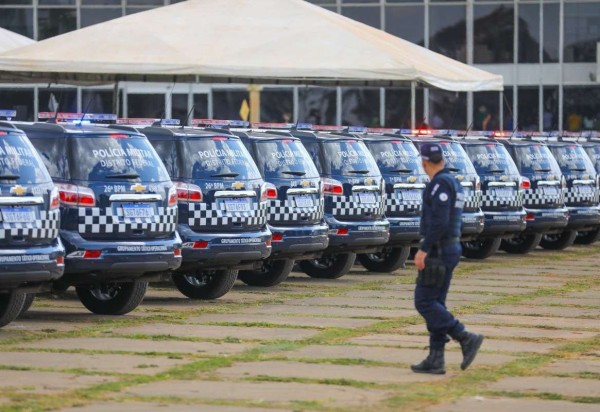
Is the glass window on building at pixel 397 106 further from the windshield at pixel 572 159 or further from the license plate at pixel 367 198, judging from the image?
the license plate at pixel 367 198

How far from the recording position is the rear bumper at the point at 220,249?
53.8 feet

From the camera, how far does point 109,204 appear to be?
14.7m

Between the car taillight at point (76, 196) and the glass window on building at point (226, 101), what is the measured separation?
100 ft

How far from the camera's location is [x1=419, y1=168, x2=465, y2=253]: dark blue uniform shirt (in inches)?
462

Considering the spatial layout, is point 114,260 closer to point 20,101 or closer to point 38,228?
point 38,228

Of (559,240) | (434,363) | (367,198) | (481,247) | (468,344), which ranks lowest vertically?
(559,240)

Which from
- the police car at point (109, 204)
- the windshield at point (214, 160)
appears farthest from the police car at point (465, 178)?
the police car at point (109, 204)

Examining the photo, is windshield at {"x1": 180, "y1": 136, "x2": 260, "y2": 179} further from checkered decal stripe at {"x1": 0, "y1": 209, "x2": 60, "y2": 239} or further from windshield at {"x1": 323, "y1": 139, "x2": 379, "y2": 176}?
checkered decal stripe at {"x1": 0, "y1": 209, "x2": 60, "y2": 239}

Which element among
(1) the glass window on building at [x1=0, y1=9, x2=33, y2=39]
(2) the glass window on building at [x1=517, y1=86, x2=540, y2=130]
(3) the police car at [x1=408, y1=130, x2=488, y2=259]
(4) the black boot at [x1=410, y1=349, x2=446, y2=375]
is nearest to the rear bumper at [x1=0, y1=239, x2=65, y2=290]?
(4) the black boot at [x1=410, y1=349, x2=446, y2=375]

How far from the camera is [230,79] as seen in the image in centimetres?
2766

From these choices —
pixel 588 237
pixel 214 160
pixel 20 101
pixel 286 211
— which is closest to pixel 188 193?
pixel 214 160

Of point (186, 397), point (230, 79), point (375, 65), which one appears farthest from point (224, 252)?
point (230, 79)

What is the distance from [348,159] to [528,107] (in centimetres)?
2730

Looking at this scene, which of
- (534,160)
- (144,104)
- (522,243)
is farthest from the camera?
(144,104)
